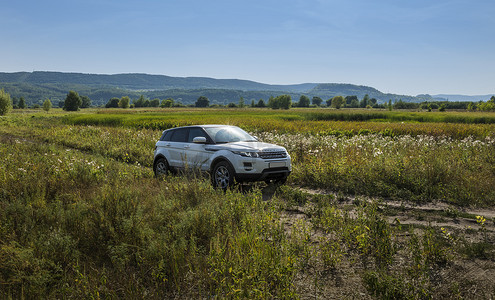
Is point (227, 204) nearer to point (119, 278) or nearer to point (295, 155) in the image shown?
point (119, 278)

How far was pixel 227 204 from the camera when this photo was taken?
645 cm

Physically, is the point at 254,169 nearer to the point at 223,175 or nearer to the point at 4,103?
the point at 223,175

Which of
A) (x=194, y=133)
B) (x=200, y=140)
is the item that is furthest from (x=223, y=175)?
(x=194, y=133)

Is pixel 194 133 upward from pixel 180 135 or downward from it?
upward

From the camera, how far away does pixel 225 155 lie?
9.23 metres

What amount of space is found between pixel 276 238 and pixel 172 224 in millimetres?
1766

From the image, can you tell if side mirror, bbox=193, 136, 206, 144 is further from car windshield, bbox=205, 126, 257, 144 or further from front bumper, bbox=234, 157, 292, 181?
front bumper, bbox=234, 157, 292, 181

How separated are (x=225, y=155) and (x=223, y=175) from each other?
0.56 meters

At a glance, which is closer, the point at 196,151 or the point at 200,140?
the point at 200,140

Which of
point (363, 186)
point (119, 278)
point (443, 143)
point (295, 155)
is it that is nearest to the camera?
point (119, 278)

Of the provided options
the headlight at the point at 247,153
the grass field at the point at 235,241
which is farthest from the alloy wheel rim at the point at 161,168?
the headlight at the point at 247,153

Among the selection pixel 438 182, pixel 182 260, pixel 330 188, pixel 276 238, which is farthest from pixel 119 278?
pixel 438 182

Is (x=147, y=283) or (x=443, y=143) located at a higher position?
(x=443, y=143)

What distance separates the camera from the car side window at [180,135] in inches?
430
